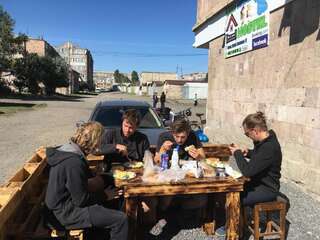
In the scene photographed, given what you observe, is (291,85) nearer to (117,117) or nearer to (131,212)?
(117,117)

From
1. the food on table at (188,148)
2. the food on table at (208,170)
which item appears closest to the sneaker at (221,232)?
→ the food on table at (208,170)

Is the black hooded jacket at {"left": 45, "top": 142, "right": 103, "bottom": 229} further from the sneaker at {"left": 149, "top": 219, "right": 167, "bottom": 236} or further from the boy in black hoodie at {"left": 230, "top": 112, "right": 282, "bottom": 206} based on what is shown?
the boy in black hoodie at {"left": 230, "top": 112, "right": 282, "bottom": 206}

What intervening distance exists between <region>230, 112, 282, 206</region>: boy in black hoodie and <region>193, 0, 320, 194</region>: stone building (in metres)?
2.22

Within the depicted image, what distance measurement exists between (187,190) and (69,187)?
127 centimetres

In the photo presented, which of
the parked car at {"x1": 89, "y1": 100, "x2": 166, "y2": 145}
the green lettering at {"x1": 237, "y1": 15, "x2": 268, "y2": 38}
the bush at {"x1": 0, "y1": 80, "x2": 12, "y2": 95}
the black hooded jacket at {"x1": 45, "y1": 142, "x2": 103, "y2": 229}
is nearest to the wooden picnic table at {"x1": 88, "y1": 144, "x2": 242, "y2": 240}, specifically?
the black hooded jacket at {"x1": 45, "y1": 142, "x2": 103, "y2": 229}

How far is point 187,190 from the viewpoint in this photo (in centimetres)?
361

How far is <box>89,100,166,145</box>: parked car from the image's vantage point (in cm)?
657

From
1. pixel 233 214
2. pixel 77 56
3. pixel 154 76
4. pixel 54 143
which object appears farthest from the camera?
pixel 77 56

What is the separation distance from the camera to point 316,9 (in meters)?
5.86

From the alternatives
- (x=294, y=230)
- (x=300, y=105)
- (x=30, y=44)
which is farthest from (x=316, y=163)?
(x=30, y=44)

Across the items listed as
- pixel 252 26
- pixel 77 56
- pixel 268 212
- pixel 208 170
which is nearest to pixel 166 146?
pixel 208 170

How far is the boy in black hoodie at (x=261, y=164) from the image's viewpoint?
3781mm

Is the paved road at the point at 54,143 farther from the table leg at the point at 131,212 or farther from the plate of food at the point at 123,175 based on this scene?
the plate of food at the point at 123,175

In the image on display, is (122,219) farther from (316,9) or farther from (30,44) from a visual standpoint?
(30,44)
